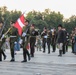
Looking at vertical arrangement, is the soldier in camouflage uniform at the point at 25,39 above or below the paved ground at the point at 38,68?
above

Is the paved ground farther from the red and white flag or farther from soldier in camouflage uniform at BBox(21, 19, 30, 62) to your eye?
the red and white flag

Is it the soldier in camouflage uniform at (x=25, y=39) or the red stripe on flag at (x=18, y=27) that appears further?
the soldier in camouflage uniform at (x=25, y=39)

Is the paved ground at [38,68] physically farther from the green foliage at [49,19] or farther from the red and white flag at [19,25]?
the green foliage at [49,19]

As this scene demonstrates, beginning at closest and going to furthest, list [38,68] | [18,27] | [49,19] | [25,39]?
[38,68]
[18,27]
[25,39]
[49,19]

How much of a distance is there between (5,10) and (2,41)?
82.9 meters

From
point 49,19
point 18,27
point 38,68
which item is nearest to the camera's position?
point 38,68

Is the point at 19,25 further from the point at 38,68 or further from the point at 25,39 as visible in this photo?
the point at 38,68

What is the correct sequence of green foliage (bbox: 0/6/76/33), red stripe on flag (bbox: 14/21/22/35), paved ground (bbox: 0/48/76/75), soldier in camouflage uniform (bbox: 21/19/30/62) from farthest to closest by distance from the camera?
green foliage (bbox: 0/6/76/33) → soldier in camouflage uniform (bbox: 21/19/30/62) → red stripe on flag (bbox: 14/21/22/35) → paved ground (bbox: 0/48/76/75)

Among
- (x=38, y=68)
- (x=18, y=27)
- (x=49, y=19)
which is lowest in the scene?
(x=38, y=68)

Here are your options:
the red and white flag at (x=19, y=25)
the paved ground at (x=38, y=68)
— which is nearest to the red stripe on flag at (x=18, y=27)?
the red and white flag at (x=19, y=25)

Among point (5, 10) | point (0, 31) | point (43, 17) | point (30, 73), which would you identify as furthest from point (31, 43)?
point (43, 17)

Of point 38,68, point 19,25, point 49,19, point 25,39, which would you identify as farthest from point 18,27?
point 49,19

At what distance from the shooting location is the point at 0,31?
1650cm

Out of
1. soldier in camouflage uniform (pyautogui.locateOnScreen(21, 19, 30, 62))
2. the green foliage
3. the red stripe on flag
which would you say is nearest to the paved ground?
soldier in camouflage uniform (pyautogui.locateOnScreen(21, 19, 30, 62))
